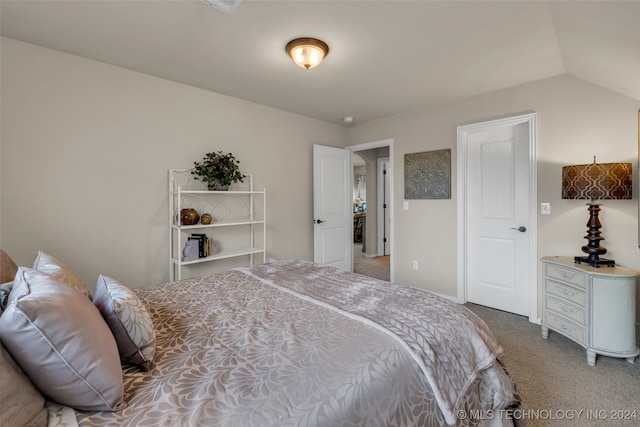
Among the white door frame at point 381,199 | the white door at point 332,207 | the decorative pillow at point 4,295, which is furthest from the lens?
the white door frame at point 381,199

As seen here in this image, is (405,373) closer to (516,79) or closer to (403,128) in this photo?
(516,79)

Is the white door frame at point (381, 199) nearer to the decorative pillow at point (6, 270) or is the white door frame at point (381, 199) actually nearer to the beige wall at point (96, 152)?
the beige wall at point (96, 152)

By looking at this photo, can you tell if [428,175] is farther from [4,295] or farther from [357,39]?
[4,295]

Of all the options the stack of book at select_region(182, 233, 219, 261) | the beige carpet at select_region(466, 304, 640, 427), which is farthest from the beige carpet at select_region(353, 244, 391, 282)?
the stack of book at select_region(182, 233, 219, 261)

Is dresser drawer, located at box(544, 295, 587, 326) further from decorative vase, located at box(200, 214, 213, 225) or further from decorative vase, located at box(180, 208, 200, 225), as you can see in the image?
decorative vase, located at box(180, 208, 200, 225)

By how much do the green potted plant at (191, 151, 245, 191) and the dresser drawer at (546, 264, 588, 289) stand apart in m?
3.06

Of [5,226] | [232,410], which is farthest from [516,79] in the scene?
[5,226]

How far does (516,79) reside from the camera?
9.36 feet

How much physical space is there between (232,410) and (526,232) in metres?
3.27

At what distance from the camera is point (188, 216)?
2.89 m

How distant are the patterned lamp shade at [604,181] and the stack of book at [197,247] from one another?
10.8ft

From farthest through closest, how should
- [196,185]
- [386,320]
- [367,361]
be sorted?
[196,185], [386,320], [367,361]

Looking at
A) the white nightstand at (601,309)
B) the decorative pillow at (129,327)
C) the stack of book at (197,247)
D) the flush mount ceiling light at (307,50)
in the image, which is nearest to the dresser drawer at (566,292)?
the white nightstand at (601,309)

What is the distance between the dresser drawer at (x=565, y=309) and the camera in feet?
7.35
